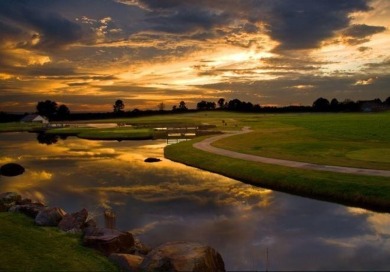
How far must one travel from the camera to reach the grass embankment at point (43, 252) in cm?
1272

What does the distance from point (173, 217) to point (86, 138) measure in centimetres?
5994

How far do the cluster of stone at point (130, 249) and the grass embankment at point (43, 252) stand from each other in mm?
466

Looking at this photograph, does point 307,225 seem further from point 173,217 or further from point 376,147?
point 376,147

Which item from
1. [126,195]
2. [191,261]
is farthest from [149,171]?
[191,261]

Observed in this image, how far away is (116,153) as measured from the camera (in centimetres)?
5088

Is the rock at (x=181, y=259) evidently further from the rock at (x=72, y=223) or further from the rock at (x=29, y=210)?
the rock at (x=29, y=210)

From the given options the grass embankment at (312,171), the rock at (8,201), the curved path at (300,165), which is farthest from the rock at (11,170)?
the curved path at (300,165)

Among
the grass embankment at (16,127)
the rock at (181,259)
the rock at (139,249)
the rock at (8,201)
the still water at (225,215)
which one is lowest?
the grass embankment at (16,127)

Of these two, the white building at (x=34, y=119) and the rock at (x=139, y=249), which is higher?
the rock at (x=139, y=249)

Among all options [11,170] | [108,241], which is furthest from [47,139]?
[108,241]

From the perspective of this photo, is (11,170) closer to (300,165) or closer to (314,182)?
(300,165)

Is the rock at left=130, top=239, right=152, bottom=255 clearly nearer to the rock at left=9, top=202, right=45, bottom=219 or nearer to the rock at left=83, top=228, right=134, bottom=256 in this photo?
the rock at left=83, top=228, right=134, bottom=256

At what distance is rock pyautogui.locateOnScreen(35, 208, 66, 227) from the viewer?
18.2 m

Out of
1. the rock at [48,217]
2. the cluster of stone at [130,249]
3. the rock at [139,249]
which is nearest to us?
the cluster of stone at [130,249]
